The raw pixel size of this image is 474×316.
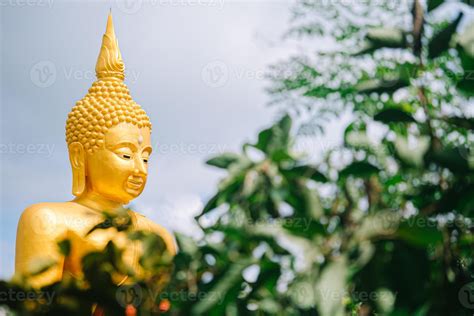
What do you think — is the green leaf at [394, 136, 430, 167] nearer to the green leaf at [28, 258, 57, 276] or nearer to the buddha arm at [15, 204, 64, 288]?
the green leaf at [28, 258, 57, 276]

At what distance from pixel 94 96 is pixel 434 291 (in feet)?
16.9

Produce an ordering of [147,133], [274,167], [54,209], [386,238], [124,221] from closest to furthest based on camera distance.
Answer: [386,238], [274,167], [124,221], [54,209], [147,133]

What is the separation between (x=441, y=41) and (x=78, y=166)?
4.96m

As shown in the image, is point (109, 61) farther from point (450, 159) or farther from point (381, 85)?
point (450, 159)

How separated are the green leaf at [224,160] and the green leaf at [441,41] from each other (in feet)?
1.16

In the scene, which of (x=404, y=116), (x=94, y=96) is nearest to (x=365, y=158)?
(x=404, y=116)

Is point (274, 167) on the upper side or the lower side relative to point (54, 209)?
upper

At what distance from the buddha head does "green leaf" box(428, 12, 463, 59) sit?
466 centimetres

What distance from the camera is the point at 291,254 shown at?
101 cm

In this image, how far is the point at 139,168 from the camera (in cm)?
556

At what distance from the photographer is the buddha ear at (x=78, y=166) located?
5.67 m

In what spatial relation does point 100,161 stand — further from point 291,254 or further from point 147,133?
point 291,254

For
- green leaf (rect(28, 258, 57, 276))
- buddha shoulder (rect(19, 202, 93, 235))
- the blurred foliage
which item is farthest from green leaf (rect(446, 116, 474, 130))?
buddha shoulder (rect(19, 202, 93, 235))

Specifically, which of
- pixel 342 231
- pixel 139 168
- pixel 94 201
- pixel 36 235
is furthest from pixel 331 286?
pixel 94 201
